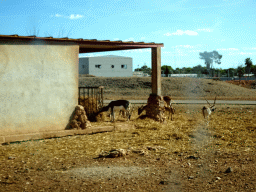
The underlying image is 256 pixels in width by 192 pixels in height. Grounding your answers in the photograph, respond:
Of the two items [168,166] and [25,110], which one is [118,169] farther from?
[25,110]

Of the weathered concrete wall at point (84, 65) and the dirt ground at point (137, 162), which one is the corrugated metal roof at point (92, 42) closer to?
the dirt ground at point (137, 162)

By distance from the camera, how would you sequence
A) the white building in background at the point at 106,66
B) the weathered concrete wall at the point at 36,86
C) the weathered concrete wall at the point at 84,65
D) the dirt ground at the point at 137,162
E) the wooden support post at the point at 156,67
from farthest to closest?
the weathered concrete wall at the point at 84,65 < the white building in background at the point at 106,66 < the wooden support post at the point at 156,67 < the weathered concrete wall at the point at 36,86 < the dirt ground at the point at 137,162

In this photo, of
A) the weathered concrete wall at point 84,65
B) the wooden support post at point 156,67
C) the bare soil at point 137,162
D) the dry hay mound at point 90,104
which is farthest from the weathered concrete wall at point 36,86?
the weathered concrete wall at point 84,65

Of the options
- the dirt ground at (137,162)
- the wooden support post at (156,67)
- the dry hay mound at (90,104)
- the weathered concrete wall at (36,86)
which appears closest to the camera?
the dirt ground at (137,162)

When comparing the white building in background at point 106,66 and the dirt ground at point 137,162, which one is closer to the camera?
the dirt ground at point 137,162

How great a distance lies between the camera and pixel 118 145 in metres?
9.70

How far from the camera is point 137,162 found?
785 centimetres

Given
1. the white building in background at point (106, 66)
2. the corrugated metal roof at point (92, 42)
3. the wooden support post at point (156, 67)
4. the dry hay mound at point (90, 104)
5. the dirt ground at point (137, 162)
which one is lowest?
the dirt ground at point (137, 162)

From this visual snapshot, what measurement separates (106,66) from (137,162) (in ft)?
191

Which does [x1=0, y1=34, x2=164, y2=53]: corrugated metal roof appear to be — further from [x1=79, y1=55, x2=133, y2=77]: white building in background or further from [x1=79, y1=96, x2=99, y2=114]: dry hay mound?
[x1=79, y1=55, x2=133, y2=77]: white building in background

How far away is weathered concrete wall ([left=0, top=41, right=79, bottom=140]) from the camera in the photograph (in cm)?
1027

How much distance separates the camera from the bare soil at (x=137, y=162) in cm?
632

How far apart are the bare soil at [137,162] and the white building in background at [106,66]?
5265 cm

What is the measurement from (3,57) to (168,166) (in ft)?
19.7
